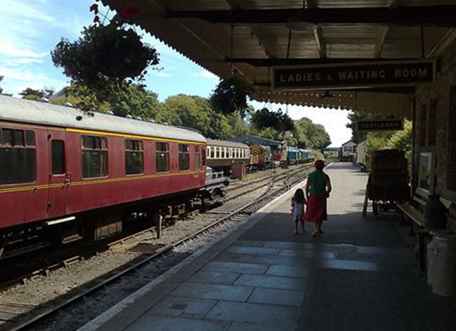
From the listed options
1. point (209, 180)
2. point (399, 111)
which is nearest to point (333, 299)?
point (399, 111)

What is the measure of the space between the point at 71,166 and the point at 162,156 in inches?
213

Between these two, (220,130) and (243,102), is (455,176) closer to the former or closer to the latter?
(243,102)

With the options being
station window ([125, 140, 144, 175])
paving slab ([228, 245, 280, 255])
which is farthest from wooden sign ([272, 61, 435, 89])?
station window ([125, 140, 144, 175])

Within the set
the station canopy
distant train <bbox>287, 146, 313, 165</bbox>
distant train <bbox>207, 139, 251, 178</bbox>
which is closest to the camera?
the station canopy

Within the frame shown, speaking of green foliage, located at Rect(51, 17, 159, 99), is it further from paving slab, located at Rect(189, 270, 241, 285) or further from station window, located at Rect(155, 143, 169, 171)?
station window, located at Rect(155, 143, 169, 171)

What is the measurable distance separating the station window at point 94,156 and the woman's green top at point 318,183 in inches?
181

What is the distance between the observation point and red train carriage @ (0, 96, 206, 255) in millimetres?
9047

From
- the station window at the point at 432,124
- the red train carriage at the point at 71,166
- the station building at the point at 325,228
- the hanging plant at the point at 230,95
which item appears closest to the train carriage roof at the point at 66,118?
the red train carriage at the point at 71,166

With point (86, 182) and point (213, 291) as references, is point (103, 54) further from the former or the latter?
point (86, 182)

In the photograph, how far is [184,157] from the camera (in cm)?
1820

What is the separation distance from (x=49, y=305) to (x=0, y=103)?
332 centimetres

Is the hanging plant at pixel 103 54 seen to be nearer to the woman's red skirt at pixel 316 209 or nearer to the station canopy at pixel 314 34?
the station canopy at pixel 314 34

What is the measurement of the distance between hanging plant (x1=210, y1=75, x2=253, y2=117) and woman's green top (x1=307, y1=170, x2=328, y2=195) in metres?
3.48

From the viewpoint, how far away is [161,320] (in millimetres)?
5793
